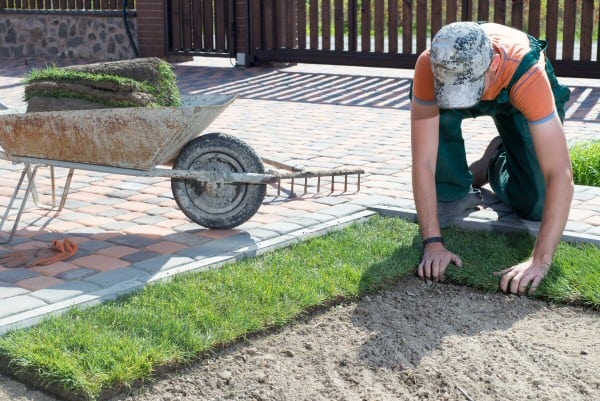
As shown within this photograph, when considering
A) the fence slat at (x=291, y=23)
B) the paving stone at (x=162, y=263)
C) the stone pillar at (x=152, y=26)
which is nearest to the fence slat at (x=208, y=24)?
the stone pillar at (x=152, y=26)

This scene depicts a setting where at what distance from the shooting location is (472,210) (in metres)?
5.33

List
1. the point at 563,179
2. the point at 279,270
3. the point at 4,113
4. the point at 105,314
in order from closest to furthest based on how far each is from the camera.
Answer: the point at 105,314, the point at 563,179, the point at 279,270, the point at 4,113

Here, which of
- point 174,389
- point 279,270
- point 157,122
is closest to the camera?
point 174,389

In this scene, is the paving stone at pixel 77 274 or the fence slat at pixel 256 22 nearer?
the paving stone at pixel 77 274

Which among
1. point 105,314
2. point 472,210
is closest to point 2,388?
point 105,314

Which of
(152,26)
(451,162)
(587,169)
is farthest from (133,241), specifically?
(152,26)

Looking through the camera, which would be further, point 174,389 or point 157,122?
point 157,122

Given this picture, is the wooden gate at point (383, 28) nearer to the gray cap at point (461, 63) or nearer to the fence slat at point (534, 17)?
the fence slat at point (534, 17)

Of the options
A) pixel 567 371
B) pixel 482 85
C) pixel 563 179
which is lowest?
pixel 567 371

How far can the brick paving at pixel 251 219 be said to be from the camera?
173 inches

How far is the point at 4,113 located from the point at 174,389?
2.53m

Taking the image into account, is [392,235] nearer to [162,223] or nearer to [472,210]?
[472,210]

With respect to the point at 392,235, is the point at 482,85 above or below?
above

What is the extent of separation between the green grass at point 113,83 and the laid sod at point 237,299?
3.74 feet
